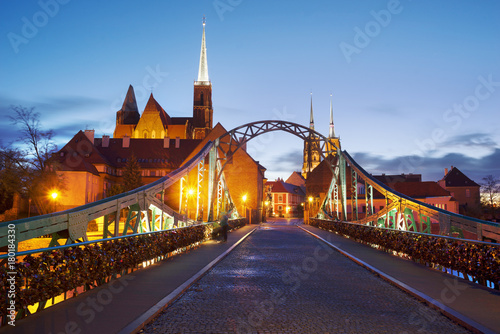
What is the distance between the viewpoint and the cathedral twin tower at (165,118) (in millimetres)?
100500

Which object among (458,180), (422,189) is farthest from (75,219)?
(458,180)

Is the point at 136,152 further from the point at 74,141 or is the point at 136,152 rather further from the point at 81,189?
the point at 81,189

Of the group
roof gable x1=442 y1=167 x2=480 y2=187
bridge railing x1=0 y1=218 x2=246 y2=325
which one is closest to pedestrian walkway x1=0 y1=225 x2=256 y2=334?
bridge railing x1=0 y1=218 x2=246 y2=325

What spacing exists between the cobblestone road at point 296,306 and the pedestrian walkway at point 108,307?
1.48 feet

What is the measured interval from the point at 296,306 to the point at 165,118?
359 ft

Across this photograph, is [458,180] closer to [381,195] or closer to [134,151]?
[381,195]

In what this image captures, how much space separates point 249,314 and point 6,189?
133ft

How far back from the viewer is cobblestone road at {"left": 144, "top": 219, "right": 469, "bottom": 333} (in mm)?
6250

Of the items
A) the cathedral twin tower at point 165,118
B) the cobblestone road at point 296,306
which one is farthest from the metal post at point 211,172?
the cathedral twin tower at point 165,118

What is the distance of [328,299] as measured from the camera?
824cm

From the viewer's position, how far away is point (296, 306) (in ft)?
25.0

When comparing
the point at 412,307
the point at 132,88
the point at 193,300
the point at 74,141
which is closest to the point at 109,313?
the point at 193,300

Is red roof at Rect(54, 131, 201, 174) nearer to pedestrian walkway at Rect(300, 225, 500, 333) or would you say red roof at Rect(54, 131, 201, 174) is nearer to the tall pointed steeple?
the tall pointed steeple

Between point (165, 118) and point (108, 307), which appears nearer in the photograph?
point (108, 307)
